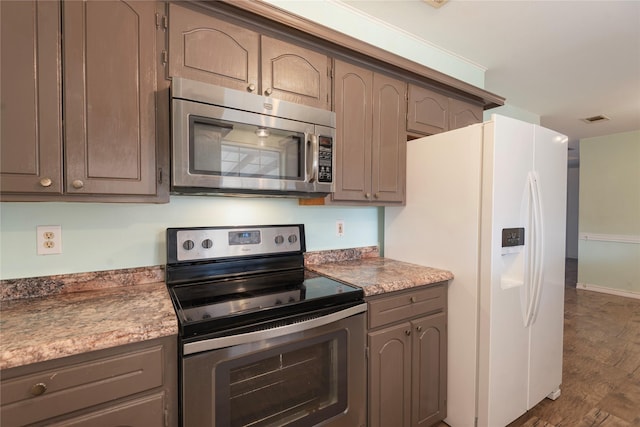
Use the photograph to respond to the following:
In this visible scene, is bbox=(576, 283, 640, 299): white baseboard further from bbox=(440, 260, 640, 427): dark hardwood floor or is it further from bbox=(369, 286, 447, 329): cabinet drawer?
bbox=(369, 286, 447, 329): cabinet drawer

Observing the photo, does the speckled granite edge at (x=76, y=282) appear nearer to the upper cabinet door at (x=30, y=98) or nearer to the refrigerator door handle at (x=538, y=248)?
the upper cabinet door at (x=30, y=98)

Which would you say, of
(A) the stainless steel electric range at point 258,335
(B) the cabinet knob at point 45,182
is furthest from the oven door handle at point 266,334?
(B) the cabinet knob at point 45,182

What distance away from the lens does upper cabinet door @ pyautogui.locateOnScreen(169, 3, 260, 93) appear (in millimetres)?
1306

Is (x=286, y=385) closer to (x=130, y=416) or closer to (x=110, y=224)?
(x=130, y=416)

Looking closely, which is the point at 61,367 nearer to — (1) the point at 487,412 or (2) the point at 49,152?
(2) the point at 49,152

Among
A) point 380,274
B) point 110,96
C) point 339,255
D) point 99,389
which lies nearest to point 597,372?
point 380,274

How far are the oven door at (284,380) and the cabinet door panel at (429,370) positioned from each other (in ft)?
1.32

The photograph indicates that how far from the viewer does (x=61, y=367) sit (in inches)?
34.7

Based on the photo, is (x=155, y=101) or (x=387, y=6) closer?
(x=155, y=101)

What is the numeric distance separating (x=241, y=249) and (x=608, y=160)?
20.1ft

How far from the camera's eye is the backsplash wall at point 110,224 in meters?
1.26

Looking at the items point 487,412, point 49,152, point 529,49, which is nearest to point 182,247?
point 49,152

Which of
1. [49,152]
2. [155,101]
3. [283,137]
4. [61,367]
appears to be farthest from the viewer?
[283,137]

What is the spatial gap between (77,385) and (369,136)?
1.75 metres
